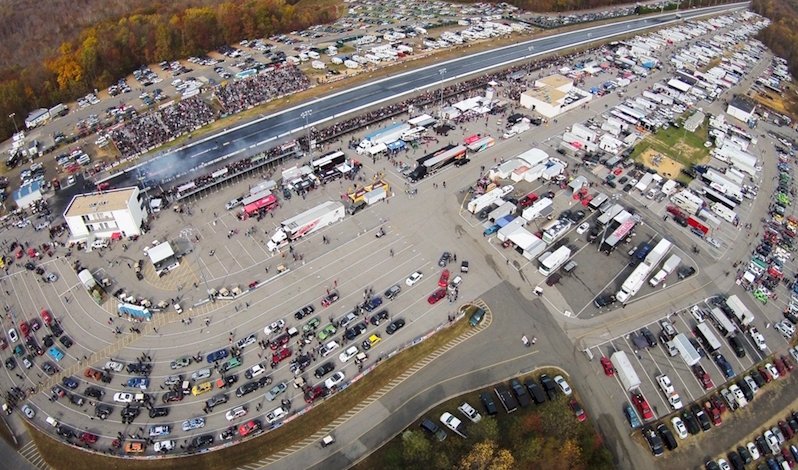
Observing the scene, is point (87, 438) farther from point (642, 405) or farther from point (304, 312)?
point (642, 405)

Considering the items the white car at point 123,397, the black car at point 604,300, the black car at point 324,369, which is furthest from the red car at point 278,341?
the black car at point 604,300

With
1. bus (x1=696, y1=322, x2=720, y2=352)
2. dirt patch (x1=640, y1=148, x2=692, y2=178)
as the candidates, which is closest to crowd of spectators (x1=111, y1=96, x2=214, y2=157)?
dirt patch (x1=640, y1=148, x2=692, y2=178)

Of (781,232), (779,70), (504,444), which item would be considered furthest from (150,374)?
(779,70)

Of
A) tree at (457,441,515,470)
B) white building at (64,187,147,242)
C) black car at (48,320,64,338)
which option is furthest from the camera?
white building at (64,187,147,242)

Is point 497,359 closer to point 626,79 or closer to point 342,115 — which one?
point 342,115

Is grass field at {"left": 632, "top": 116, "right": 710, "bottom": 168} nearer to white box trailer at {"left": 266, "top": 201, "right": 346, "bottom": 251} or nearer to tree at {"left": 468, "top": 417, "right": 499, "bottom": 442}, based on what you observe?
white box trailer at {"left": 266, "top": 201, "right": 346, "bottom": 251}
